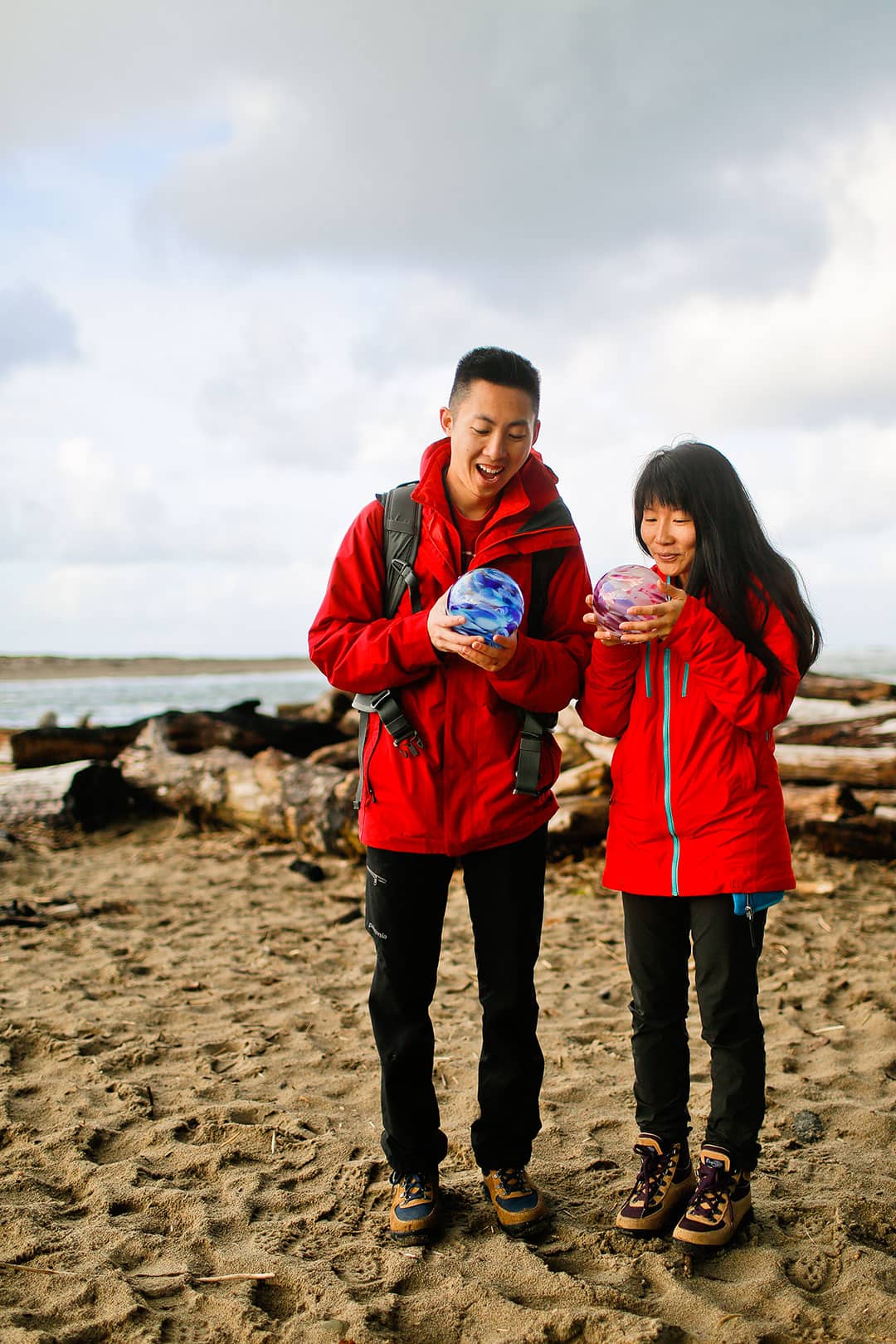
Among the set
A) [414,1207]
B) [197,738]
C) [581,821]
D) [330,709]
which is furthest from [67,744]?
[414,1207]

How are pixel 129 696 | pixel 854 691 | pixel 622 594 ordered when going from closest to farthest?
1. pixel 622 594
2. pixel 854 691
3. pixel 129 696

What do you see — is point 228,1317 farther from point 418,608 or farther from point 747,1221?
point 418,608

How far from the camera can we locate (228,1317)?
2.46 m

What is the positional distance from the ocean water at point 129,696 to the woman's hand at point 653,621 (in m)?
13.5

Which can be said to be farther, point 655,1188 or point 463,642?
point 655,1188

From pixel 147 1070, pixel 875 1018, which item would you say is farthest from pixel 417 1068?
pixel 875 1018

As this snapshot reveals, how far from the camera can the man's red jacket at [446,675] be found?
2.90m

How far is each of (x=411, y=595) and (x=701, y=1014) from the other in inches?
59.2

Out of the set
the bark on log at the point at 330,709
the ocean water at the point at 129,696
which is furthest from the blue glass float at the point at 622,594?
the ocean water at the point at 129,696

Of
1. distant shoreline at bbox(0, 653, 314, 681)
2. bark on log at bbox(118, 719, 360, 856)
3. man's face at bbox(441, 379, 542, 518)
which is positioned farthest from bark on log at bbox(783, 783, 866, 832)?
distant shoreline at bbox(0, 653, 314, 681)

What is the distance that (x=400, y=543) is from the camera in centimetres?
304

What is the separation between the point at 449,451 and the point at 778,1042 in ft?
10.1

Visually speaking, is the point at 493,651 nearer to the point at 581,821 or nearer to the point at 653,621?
the point at 653,621

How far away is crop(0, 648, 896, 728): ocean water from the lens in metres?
20.0
